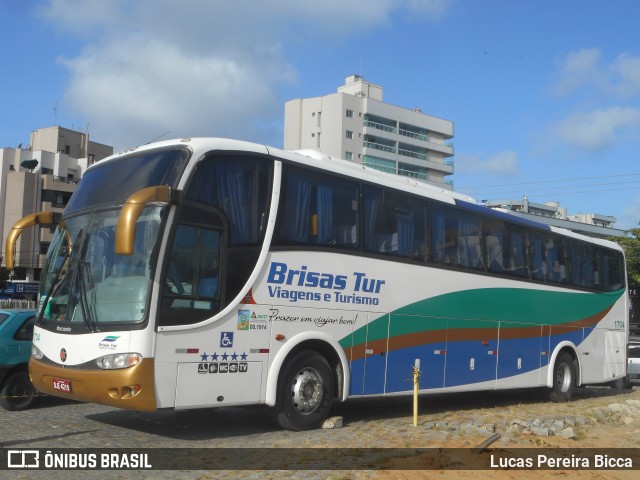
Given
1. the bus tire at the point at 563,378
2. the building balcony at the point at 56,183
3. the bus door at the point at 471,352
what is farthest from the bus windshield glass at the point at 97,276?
the building balcony at the point at 56,183

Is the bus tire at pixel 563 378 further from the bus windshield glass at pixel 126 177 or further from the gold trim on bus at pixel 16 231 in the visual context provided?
the gold trim on bus at pixel 16 231

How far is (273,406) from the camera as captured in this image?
984 centimetres

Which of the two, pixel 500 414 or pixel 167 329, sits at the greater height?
pixel 167 329

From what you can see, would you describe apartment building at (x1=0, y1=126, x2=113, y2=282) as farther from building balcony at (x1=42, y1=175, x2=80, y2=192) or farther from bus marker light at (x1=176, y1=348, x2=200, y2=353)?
bus marker light at (x1=176, y1=348, x2=200, y2=353)

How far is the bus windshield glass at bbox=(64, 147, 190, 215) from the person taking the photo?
30.2 feet

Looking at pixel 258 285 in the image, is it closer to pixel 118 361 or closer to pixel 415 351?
pixel 118 361

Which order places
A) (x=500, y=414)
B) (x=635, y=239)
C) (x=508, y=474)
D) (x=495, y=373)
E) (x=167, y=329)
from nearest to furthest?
(x=508, y=474), (x=167, y=329), (x=500, y=414), (x=495, y=373), (x=635, y=239)

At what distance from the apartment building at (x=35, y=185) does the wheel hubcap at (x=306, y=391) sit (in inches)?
2493

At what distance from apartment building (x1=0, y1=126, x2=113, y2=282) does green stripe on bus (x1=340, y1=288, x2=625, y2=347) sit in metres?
60.3

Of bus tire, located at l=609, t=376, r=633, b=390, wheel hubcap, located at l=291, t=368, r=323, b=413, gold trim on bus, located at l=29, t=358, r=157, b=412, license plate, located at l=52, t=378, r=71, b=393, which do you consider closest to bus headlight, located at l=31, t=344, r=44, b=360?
license plate, located at l=52, t=378, r=71, b=393

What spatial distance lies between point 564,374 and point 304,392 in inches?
361

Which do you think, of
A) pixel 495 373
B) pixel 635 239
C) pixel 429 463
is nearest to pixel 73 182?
pixel 635 239

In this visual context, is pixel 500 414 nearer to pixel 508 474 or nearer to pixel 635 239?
pixel 508 474

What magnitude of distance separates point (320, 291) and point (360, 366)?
1.47 metres
